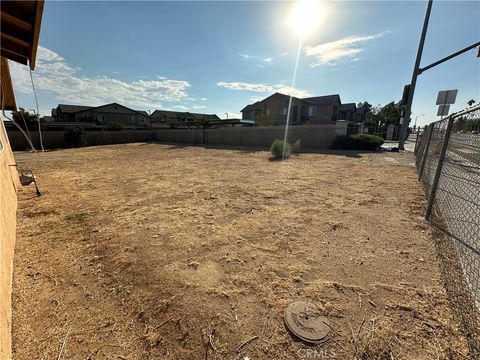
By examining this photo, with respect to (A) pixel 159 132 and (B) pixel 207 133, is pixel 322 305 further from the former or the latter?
(A) pixel 159 132

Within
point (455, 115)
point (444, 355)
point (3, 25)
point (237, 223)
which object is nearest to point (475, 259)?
point (444, 355)

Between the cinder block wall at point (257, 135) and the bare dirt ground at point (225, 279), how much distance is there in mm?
11437

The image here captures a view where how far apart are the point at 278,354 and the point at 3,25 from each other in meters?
4.38

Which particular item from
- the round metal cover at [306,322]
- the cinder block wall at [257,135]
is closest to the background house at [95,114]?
the cinder block wall at [257,135]

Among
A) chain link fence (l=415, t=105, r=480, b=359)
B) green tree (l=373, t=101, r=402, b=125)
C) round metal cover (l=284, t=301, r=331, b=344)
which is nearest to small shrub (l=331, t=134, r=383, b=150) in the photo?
chain link fence (l=415, t=105, r=480, b=359)

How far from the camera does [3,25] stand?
242 centimetres

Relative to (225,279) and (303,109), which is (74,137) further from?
(303,109)

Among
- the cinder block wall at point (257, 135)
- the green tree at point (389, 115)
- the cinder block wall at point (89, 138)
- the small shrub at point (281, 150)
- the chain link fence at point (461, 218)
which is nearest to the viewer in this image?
the chain link fence at point (461, 218)

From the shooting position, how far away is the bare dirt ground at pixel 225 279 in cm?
153

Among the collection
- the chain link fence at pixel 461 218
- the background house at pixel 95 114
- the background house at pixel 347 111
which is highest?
the background house at pixel 347 111

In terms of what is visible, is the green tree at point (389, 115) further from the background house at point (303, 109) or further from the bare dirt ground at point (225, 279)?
the bare dirt ground at point (225, 279)

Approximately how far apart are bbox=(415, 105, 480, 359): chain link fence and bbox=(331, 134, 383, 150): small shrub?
29.7ft

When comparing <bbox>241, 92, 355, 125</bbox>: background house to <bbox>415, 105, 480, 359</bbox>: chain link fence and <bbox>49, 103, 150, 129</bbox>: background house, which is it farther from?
<bbox>415, 105, 480, 359</bbox>: chain link fence

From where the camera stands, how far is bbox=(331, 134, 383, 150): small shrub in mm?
13172
